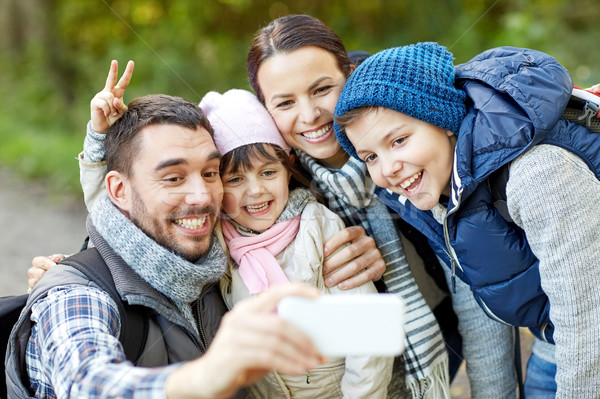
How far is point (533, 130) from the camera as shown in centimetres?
171

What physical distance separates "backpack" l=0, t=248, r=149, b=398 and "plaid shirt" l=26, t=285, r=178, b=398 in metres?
0.02

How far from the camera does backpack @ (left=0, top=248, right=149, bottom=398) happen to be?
182 cm

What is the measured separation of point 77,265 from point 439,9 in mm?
6240

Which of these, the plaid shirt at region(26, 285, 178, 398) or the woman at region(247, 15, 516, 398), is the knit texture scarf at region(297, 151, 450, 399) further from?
the plaid shirt at region(26, 285, 178, 398)

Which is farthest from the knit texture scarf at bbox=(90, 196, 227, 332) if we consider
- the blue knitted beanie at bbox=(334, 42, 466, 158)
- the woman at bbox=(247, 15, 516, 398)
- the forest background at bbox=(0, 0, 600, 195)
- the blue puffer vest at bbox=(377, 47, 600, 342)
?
the forest background at bbox=(0, 0, 600, 195)

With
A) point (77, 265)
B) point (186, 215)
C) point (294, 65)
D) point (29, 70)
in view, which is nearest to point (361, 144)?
point (294, 65)

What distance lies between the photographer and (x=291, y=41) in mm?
2371

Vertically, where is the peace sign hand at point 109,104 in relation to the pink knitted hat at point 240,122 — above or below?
above

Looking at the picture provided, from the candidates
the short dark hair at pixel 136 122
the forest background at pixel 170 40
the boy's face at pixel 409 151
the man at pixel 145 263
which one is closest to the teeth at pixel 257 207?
the man at pixel 145 263

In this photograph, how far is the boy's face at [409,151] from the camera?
196 cm

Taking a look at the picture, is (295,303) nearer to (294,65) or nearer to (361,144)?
(361,144)

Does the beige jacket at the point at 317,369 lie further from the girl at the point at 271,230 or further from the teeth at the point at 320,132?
the teeth at the point at 320,132

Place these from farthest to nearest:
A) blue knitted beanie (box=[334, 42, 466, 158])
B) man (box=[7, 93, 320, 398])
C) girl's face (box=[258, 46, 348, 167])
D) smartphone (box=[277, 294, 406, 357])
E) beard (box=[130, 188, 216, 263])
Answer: girl's face (box=[258, 46, 348, 167]) < beard (box=[130, 188, 216, 263]) < blue knitted beanie (box=[334, 42, 466, 158]) < man (box=[7, 93, 320, 398]) < smartphone (box=[277, 294, 406, 357])

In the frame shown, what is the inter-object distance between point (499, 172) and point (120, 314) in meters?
1.27
